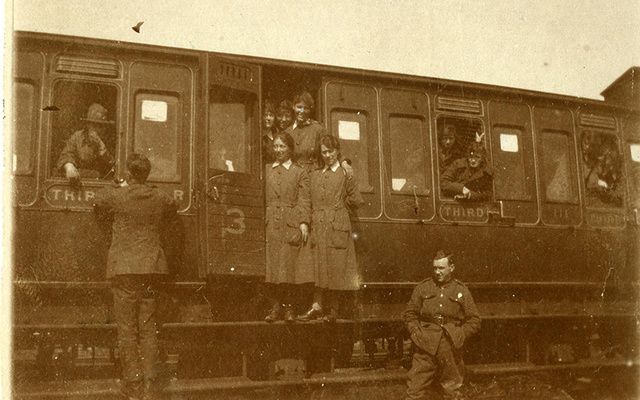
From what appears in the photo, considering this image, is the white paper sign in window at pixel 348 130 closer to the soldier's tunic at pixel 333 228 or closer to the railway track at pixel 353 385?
the soldier's tunic at pixel 333 228

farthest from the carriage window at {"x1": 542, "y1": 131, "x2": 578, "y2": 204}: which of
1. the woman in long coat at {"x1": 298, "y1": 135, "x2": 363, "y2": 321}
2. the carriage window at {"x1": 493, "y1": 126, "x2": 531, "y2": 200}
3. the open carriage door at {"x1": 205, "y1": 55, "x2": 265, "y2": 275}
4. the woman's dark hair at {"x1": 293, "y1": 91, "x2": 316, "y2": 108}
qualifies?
the open carriage door at {"x1": 205, "y1": 55, "x2": 265, "y2": 275}

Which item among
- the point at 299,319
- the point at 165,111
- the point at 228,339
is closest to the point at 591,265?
the point at 299,319

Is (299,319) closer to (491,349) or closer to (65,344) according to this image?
(65,344)

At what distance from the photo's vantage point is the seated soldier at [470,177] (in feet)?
25.0

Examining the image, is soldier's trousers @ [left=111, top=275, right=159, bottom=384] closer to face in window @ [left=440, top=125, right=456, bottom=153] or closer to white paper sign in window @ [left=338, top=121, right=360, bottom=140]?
white paper sign in window @ [left=338, top=121, right=360, bottom=140]

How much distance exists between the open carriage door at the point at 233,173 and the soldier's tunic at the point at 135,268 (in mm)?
571

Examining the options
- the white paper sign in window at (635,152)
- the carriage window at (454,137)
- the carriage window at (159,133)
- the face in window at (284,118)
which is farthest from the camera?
the white paper sign in window at (635,152)

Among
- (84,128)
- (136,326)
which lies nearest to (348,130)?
(84,128)

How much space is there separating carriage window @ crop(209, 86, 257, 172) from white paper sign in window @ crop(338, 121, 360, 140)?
114cm

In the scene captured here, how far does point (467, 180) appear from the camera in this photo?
7.77 metres

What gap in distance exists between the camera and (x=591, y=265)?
27.6ft

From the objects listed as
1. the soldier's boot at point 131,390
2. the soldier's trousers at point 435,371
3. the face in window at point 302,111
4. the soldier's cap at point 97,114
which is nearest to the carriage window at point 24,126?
the soldier's cap at point 97,114

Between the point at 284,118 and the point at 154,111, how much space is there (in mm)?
1459

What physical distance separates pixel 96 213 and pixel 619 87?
8072mm
